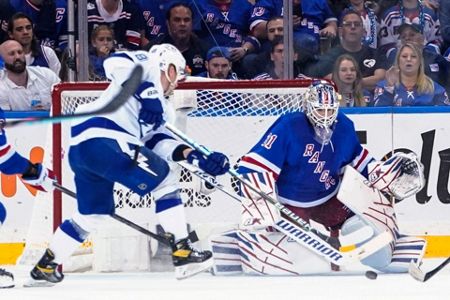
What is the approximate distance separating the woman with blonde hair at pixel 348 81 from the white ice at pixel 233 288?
1.17 metres

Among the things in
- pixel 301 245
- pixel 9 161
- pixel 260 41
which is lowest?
pixel 301 245

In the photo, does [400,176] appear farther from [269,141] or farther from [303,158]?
[269,141]

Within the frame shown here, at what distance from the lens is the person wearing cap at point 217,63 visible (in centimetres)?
Answer: 833

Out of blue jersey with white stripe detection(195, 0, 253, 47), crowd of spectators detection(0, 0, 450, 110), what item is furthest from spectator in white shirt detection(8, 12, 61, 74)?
blue jersey with white stripe detection(195, 0, 253, 47)

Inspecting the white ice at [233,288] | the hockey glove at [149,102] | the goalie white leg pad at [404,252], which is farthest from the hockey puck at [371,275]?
the hockey glove at [149,102]

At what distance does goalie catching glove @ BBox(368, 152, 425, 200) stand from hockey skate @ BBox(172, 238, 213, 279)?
4.19ft

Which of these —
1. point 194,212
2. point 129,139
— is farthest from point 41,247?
point 129,139

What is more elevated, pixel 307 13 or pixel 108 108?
pixel 307 13

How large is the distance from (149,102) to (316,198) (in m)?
1.46

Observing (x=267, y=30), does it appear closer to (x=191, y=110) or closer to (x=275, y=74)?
(x=275, y=74)

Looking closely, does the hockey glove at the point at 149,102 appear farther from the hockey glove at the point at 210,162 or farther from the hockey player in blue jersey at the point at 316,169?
the hockey player in blue jersey at the point at 316,169

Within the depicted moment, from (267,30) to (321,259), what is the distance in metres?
1.51

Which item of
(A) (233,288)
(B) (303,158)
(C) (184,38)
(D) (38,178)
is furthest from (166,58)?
(C) (184,38)

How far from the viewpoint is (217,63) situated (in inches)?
328
